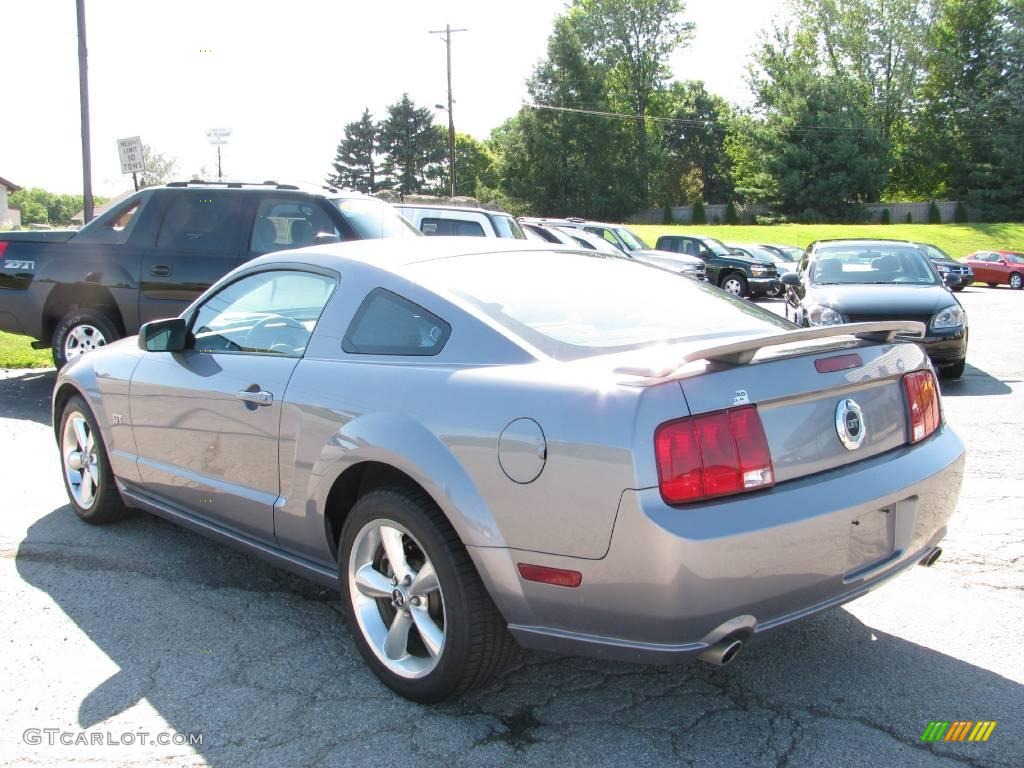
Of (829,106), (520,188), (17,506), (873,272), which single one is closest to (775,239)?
(829,106)

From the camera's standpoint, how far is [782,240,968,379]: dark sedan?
31.3 ft

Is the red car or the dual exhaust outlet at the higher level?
the red car

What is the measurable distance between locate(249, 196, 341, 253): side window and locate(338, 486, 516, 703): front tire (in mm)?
5559

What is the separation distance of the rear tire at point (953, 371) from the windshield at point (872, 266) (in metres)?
1.22

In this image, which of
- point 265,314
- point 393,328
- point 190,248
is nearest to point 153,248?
point 190,248

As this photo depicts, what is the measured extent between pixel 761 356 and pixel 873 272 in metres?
8.74

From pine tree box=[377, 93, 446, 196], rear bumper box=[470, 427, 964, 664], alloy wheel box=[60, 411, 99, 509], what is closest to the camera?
rear bumper box=[470, 427, 964, 664]

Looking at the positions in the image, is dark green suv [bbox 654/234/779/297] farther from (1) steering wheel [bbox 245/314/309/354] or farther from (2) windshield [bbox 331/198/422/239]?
(1) steering wheel [bbox 245/314/309/354]

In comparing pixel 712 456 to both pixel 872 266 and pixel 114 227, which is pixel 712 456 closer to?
pixel 114 227

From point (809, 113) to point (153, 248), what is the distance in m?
58.7

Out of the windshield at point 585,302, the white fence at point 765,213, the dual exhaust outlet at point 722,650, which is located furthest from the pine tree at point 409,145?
the dual exhaust outlet at point 722,650

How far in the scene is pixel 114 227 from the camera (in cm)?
885

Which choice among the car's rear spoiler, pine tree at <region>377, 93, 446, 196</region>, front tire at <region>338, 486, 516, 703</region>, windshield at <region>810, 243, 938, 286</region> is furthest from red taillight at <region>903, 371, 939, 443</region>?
pine tree at <region>377, 93, 446, 196</region>

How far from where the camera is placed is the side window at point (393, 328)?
10.7ft
